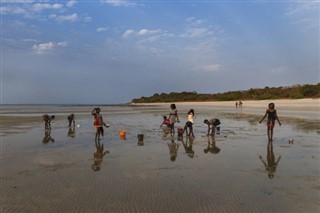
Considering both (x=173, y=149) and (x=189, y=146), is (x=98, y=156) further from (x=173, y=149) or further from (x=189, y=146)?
(x=189, y=146)

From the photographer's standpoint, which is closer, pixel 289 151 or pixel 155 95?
pixel 289 151

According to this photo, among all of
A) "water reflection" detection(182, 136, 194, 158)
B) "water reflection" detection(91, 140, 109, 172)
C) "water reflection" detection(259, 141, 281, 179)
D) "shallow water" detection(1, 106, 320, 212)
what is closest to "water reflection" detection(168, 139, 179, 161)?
"shallow water" detection(1, 106, 320, 212)

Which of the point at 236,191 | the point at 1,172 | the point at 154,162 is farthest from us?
the point at 154,162

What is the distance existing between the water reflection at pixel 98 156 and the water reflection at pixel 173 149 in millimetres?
2479

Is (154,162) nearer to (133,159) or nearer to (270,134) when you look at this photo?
(133,159)

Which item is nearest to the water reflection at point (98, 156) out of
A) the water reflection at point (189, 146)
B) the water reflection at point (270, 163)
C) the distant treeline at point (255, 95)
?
the water reflection at point (189, 146)

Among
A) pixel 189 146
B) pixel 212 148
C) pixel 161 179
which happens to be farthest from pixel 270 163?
pixel 189 146

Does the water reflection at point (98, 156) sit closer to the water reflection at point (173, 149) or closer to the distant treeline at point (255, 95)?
the water reflection at point (173, 149)

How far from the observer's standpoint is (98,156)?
1049 cm

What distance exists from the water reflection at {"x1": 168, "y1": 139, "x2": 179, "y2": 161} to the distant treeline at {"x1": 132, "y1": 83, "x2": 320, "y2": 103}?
62272mm

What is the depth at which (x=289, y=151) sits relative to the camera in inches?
434

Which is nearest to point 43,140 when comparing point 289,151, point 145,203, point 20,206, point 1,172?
point 1,172

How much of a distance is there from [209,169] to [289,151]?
4.34m

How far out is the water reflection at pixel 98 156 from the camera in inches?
347
